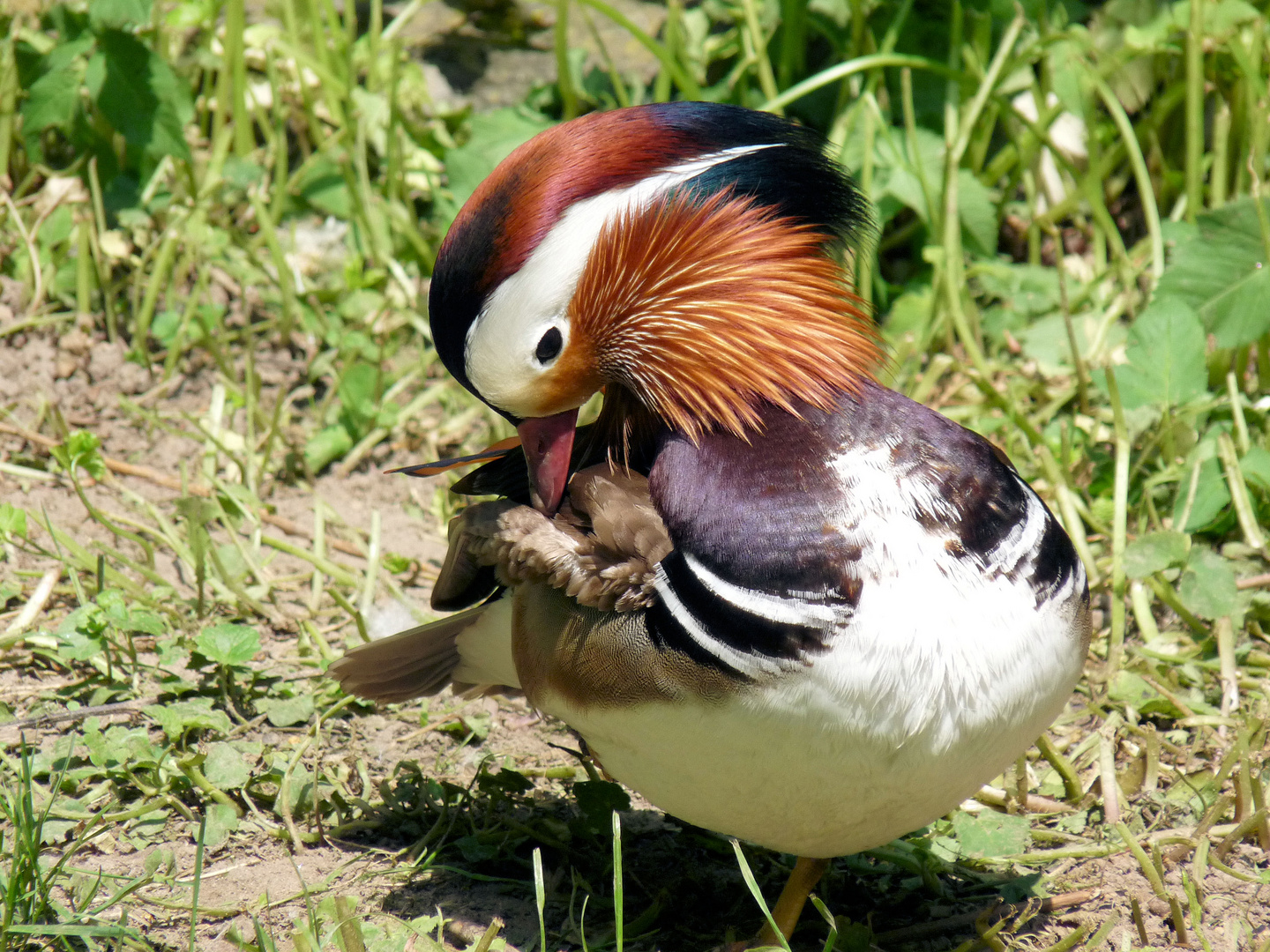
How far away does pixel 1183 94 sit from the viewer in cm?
366

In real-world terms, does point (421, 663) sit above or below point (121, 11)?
below

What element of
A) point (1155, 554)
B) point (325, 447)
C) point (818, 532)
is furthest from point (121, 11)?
point (1155, 554)

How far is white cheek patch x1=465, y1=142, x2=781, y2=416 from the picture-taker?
184 cm

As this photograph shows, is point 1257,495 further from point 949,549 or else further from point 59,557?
point 59,557

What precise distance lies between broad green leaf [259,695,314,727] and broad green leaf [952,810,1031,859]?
1.32 meters

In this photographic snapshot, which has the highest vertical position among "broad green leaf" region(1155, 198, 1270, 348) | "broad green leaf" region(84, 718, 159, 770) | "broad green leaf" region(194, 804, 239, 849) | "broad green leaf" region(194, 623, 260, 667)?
"broad green leaf" region(1155, 198, 1270, 348)

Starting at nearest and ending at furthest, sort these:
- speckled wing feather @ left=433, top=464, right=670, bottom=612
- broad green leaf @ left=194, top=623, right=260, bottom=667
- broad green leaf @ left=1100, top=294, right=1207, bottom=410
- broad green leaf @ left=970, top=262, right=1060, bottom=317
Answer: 1. speckled wing feather @ left=433, top=464, right=670, bottom=612
2. broad green leaf @ left=194, top=623, right=260, bottom=667
3. broad green leaf @ left=1100, top=294, right=1207, bottom=410
4. broad green leaf @ left=970, top=262, right=1060, bottom=317

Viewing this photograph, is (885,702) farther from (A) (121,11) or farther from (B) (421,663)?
(A) (121,11)

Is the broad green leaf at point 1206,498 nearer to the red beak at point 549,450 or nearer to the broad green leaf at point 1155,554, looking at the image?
the broad green leaf at point 1155,554

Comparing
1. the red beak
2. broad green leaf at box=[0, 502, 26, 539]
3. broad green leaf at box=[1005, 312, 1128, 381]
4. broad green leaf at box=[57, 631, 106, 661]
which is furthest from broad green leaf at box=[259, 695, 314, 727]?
broad green leaf at box=[1005, 312, 1128, 381]

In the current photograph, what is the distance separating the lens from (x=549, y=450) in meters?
2.02

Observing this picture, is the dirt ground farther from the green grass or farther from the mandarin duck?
the mandarin duck

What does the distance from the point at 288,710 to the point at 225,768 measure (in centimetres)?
24

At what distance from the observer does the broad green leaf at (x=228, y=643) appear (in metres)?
2.45
